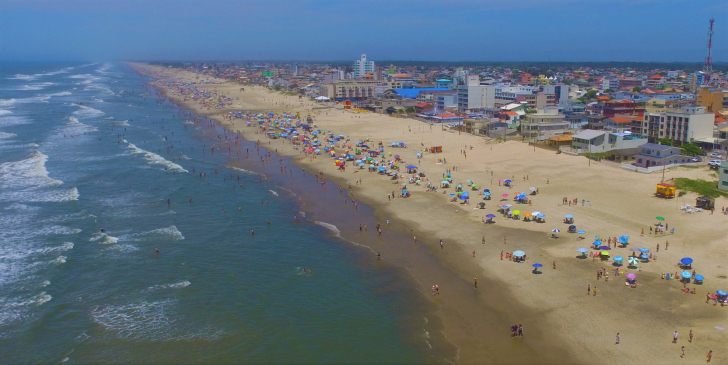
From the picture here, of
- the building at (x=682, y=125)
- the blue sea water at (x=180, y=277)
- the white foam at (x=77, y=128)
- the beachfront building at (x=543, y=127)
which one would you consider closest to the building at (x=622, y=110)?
the building at (x=682, y=125)

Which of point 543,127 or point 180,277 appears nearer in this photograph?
point 180,277

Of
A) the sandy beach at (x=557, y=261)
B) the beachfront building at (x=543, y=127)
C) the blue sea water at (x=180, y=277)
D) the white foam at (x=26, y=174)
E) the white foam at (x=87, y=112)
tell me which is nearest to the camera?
the sandy beach at (x=557, y=261)

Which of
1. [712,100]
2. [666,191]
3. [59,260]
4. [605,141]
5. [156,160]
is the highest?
[712,100]

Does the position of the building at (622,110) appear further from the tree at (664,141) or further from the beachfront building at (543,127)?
the tree at (664,141)

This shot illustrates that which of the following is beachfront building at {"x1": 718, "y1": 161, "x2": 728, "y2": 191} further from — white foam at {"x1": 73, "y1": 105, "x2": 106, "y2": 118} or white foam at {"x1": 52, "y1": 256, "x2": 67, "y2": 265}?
white foam at {"x1": 73, "y1": 105, "x2": 106, "y2": 118}

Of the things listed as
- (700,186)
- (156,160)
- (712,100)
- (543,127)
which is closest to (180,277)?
(156,160)

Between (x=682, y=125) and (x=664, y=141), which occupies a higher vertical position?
(x=682, y=125)

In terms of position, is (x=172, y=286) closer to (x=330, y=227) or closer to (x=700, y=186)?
(x=330, y=227)
